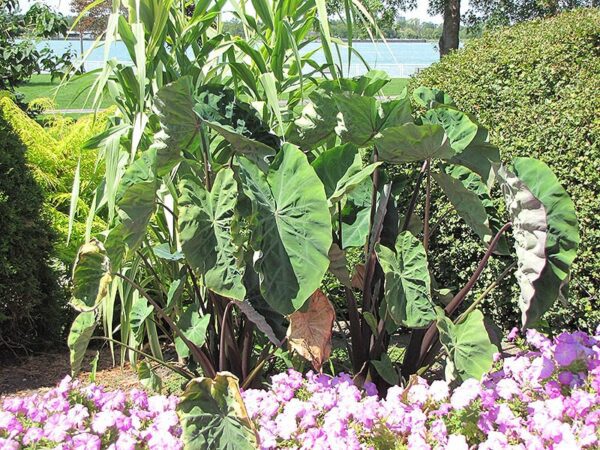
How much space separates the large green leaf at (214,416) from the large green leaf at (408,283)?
60 cm

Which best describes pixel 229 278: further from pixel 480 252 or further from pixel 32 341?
pixel 32 341

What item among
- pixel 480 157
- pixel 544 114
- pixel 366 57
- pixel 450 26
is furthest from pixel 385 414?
pixel 366 57

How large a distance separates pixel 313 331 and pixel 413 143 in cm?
68

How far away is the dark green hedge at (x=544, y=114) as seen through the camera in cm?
320

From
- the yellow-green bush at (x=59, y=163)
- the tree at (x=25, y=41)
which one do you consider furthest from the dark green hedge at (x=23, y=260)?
the tree at (x=25, y=41)

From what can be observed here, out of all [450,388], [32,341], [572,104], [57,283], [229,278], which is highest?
[572,104]

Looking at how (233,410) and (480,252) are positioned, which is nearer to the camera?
(233,410)

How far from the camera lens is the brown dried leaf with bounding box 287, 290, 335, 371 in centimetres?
233

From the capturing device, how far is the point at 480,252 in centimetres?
354

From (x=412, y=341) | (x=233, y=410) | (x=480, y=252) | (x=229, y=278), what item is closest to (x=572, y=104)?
(x=480, y=252)

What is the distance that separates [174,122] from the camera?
2.37m

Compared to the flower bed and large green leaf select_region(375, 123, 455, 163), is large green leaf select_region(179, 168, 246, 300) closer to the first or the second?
the flower bed

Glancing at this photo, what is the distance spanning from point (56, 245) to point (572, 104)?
8.89ft

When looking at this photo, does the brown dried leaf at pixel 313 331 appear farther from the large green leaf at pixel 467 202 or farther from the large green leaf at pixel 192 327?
the large green leaf at pixel 467 202
